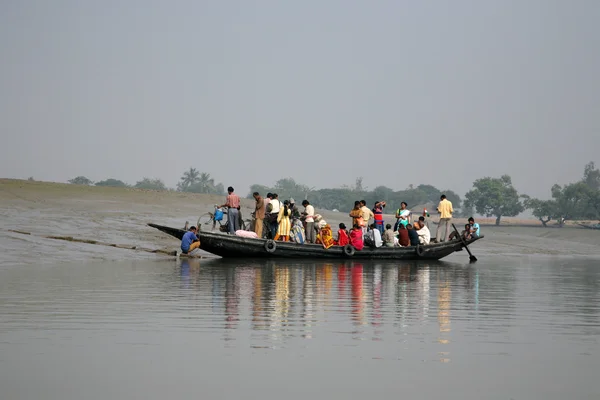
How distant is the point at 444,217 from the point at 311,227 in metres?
→ 5.08

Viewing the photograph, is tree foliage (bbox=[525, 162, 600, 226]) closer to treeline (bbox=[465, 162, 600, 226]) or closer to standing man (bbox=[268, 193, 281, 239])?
treeline (bbox=[465, 162, 600, 226])

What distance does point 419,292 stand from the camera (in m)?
16.2

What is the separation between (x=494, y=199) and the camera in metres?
114

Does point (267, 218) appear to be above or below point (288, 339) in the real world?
above

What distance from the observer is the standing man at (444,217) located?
92.1 ft

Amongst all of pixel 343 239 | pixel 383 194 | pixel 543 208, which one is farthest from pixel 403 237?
pixel 383 194

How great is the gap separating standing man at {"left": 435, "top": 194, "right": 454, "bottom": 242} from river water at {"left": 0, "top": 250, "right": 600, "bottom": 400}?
10.3 m

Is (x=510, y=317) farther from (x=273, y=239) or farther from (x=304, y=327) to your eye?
(x=273, y=239)

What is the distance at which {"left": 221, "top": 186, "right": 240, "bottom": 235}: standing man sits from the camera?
24844mm

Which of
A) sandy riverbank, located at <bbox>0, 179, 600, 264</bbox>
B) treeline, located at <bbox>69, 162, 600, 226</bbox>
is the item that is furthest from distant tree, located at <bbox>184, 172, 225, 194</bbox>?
sandy riverbank, located at <bbox>0, 179, 600, 264</bbox>

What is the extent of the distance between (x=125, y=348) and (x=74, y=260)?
13383 millimetres

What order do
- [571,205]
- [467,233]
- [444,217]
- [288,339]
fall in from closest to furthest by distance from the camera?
1. [288,339]
2. [444,217]
3. [467,233]
4. [571,205]

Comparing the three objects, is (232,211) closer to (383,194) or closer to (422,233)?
(422,233)

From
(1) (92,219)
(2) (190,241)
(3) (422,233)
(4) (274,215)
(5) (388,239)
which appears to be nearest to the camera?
(2) (190,241)
